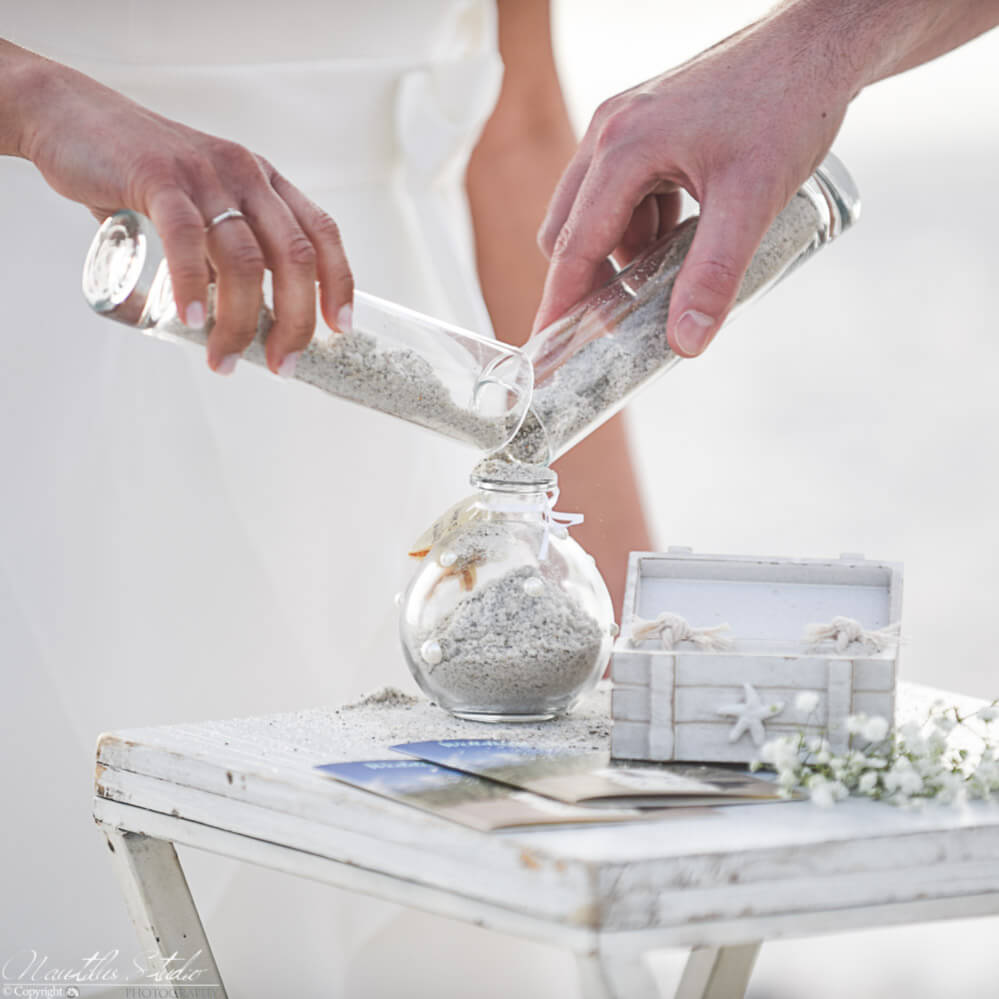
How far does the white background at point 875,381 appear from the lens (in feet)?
10.3

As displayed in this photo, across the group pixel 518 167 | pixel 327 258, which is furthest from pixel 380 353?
pixel 518 167

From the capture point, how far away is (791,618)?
2.28 ft

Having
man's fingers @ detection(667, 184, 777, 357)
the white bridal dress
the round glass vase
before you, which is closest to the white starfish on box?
the round glass vase

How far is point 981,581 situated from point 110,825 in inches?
110

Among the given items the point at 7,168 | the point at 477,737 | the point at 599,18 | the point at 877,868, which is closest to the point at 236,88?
the point at 7,168

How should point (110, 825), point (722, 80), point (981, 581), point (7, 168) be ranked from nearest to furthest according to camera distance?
point (110, 825)
point (722, 80)
point (7, 168)
point (981, 581)

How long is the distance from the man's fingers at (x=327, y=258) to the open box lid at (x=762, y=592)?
22 cm

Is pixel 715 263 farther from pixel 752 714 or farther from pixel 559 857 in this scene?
pixel 559 857

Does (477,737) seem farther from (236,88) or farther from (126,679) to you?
(236,88)

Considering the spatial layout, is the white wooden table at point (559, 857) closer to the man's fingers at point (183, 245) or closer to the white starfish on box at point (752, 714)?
the white starfish on box at point (752, 714)

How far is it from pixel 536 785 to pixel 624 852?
3.8 inches

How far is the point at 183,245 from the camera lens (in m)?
0.59

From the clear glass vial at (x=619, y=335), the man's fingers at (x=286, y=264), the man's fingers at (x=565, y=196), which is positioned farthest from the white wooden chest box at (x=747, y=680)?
the man's fingers at (x=565, y=196)

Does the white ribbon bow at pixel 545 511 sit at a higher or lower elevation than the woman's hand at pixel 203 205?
lower
